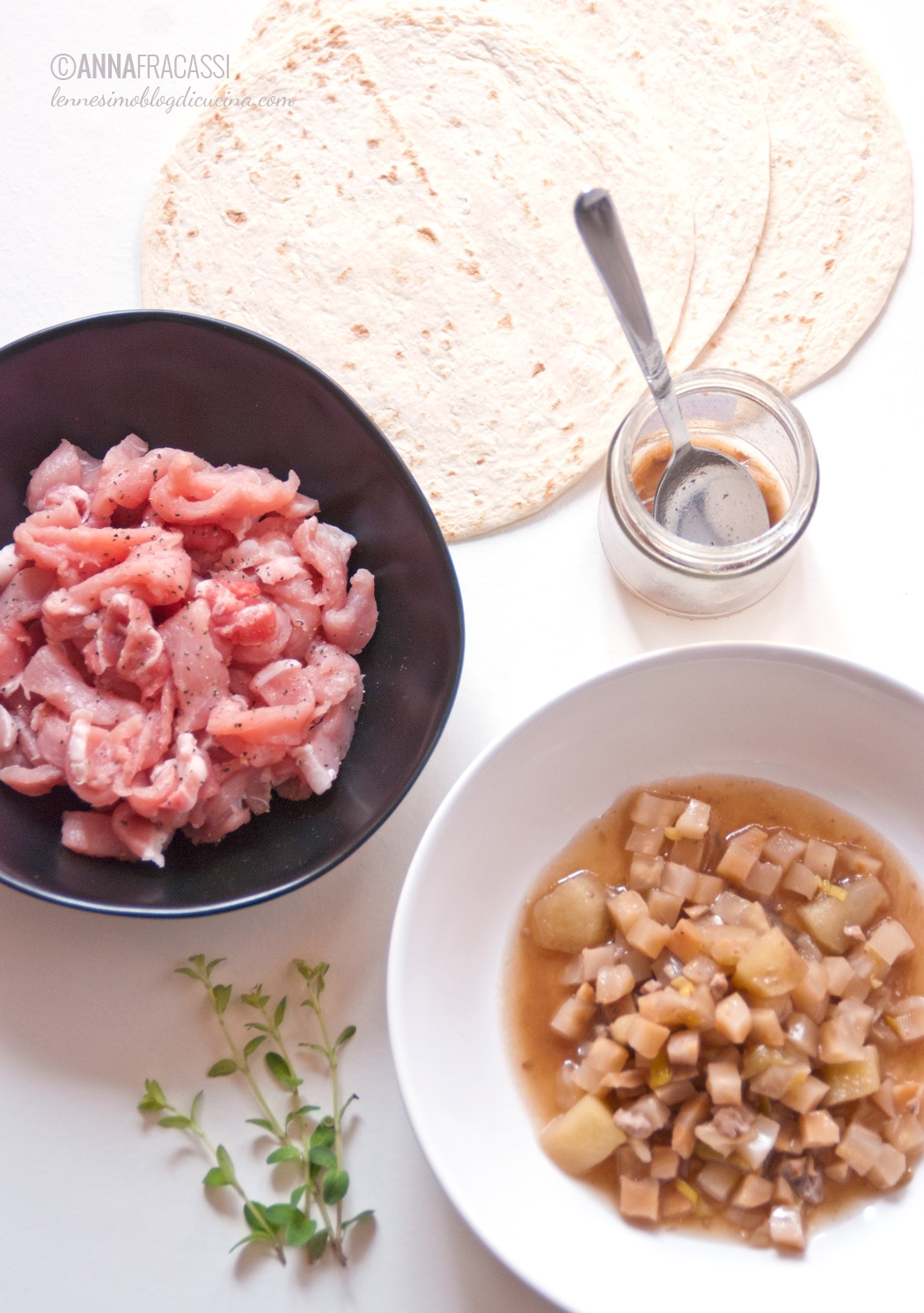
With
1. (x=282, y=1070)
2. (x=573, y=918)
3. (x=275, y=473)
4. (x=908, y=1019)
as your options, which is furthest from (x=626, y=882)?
(x=275, y=473)

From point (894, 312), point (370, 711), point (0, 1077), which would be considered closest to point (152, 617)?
point (370, 711)

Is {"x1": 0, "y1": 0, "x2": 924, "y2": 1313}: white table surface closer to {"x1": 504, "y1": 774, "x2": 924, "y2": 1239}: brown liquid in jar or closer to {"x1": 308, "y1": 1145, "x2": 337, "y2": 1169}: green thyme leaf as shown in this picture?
{"x1": 308, "y1": 1145, "x2": 337, "y2": 1169}: green thyme leaf

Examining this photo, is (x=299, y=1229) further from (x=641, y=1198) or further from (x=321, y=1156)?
(x=641, y=1198)

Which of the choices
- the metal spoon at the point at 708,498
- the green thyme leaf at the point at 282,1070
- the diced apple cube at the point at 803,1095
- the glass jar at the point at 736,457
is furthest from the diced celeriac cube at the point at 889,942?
the green thyme leaf at the point at 282,1070

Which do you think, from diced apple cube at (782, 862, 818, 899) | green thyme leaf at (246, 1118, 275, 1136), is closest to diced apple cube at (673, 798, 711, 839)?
diced apple cube at (782, 862, 818, 899)

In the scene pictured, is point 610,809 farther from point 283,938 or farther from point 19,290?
point 19,290

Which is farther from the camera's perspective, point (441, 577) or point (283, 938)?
point (283, 938)
